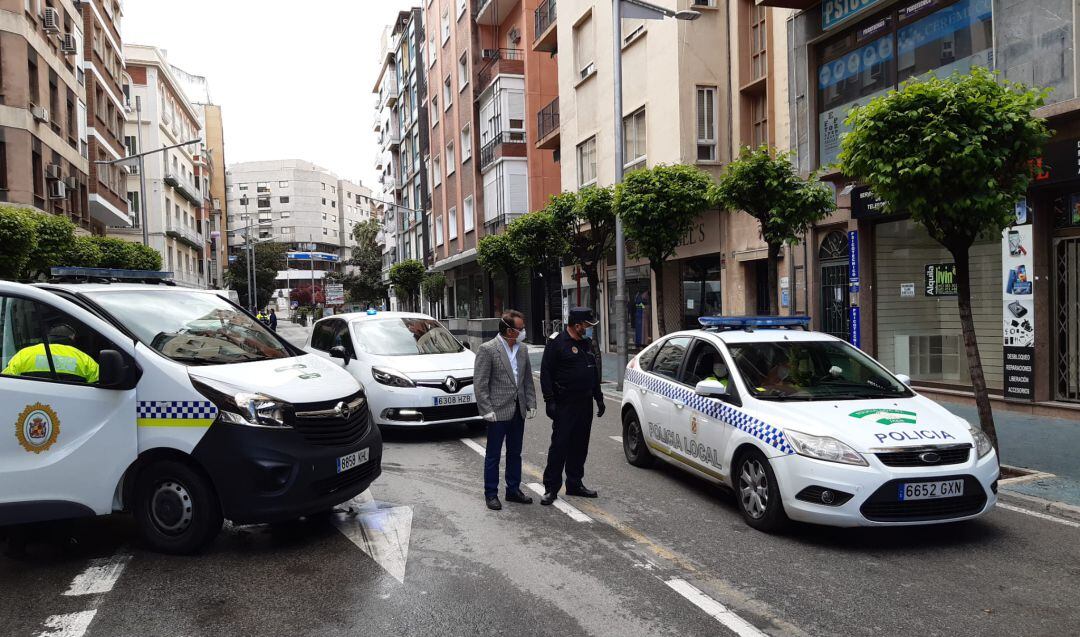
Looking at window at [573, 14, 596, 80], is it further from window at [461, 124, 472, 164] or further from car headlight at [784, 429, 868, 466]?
car headlight at [784, 429, 868, 466]

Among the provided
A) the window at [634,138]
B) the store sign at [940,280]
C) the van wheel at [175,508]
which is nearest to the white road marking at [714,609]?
the van wheel at [175,508]

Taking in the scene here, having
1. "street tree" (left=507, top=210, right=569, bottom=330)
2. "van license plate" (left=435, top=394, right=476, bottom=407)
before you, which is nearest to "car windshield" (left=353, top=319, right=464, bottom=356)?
"van license plate" (left=435, top=394, right=476, bottom=407)

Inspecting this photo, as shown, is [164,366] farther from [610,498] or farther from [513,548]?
[610,498]

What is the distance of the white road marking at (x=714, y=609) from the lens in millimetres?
4137

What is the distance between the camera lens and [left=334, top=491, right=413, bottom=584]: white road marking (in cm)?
537

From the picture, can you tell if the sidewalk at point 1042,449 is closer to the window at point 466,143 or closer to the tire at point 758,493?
the tire at point 758,493

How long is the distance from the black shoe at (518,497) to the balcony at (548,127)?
22.6m

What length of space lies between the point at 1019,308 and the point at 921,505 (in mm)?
7621

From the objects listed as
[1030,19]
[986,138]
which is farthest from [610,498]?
[1030,19]

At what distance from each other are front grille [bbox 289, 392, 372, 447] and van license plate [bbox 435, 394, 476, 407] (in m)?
4.10

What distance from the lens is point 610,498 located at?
714 cm

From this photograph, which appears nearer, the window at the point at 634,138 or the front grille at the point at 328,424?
the front grille at the point at 328,424

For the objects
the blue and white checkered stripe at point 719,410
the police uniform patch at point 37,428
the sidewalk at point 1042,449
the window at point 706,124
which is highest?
the window at point 706,124

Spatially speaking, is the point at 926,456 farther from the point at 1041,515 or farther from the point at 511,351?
the point at 511,351
